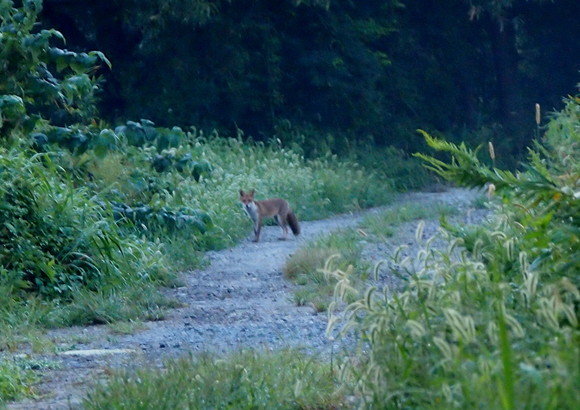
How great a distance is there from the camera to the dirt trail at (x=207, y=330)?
6.89m

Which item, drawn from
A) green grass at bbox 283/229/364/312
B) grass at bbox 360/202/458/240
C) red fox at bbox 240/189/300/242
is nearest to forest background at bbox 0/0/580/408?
red fox at bbox 240/189/300/242

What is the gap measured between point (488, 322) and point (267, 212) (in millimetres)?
11478

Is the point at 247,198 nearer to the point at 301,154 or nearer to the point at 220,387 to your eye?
the point at 301,154

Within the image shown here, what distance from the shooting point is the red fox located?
1542 cm

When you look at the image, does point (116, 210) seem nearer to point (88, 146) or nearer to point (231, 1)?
point (88, 146)

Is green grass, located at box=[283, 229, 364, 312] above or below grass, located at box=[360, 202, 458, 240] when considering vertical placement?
above

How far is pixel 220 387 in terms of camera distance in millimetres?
5547

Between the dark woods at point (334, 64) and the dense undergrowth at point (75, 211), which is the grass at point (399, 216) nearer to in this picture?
the dense undergrowth at point (75, 211)

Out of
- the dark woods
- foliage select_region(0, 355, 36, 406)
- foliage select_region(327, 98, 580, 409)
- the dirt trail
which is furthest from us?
the dark woods

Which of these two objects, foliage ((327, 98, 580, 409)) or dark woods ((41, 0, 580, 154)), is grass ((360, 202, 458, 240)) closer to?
dark woods ((41, 0, 580, 154))

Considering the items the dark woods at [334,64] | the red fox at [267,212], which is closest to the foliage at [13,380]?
the red fox at [267,212]

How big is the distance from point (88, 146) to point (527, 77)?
2214 cm

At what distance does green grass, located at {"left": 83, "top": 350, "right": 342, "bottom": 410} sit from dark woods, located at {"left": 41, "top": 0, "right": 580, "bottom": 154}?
17.8 meters

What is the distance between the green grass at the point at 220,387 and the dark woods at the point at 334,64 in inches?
702
